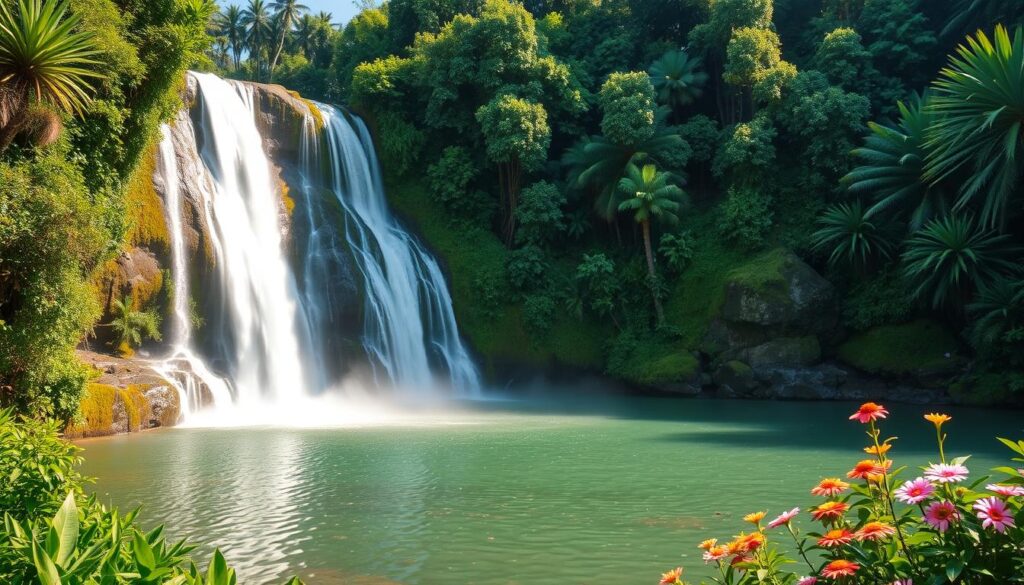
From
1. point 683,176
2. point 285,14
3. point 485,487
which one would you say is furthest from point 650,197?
point 285,14

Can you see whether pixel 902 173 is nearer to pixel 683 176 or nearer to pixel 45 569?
pixel 683 176

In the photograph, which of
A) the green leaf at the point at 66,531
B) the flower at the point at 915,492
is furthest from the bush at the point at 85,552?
the flower at the point at 915,492

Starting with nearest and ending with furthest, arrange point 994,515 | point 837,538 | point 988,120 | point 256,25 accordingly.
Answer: point 994,515, point 837,538, point 988,120, point 256,25

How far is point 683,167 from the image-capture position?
88.0ft

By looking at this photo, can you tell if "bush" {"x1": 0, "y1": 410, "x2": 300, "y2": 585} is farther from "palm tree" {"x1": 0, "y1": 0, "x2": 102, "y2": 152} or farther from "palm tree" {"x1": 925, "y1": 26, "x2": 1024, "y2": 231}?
"palm tree" {"x1": 925, "y1": 26, "x2": 1024, "y2": 231}

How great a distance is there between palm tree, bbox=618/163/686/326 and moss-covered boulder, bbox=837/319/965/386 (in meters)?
5.88

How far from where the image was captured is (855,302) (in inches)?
881

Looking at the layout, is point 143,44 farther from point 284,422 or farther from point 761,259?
point 761,259

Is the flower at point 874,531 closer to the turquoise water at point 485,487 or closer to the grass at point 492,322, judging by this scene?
the turquoise water at point 485,487

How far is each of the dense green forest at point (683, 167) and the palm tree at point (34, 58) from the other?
3.09 m

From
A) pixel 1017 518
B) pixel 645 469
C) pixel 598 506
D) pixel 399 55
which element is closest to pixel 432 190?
pixel 399 55

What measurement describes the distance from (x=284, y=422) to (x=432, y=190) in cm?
1207

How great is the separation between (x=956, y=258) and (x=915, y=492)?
62.4 ft

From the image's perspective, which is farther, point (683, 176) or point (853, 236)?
point (683, 176)
